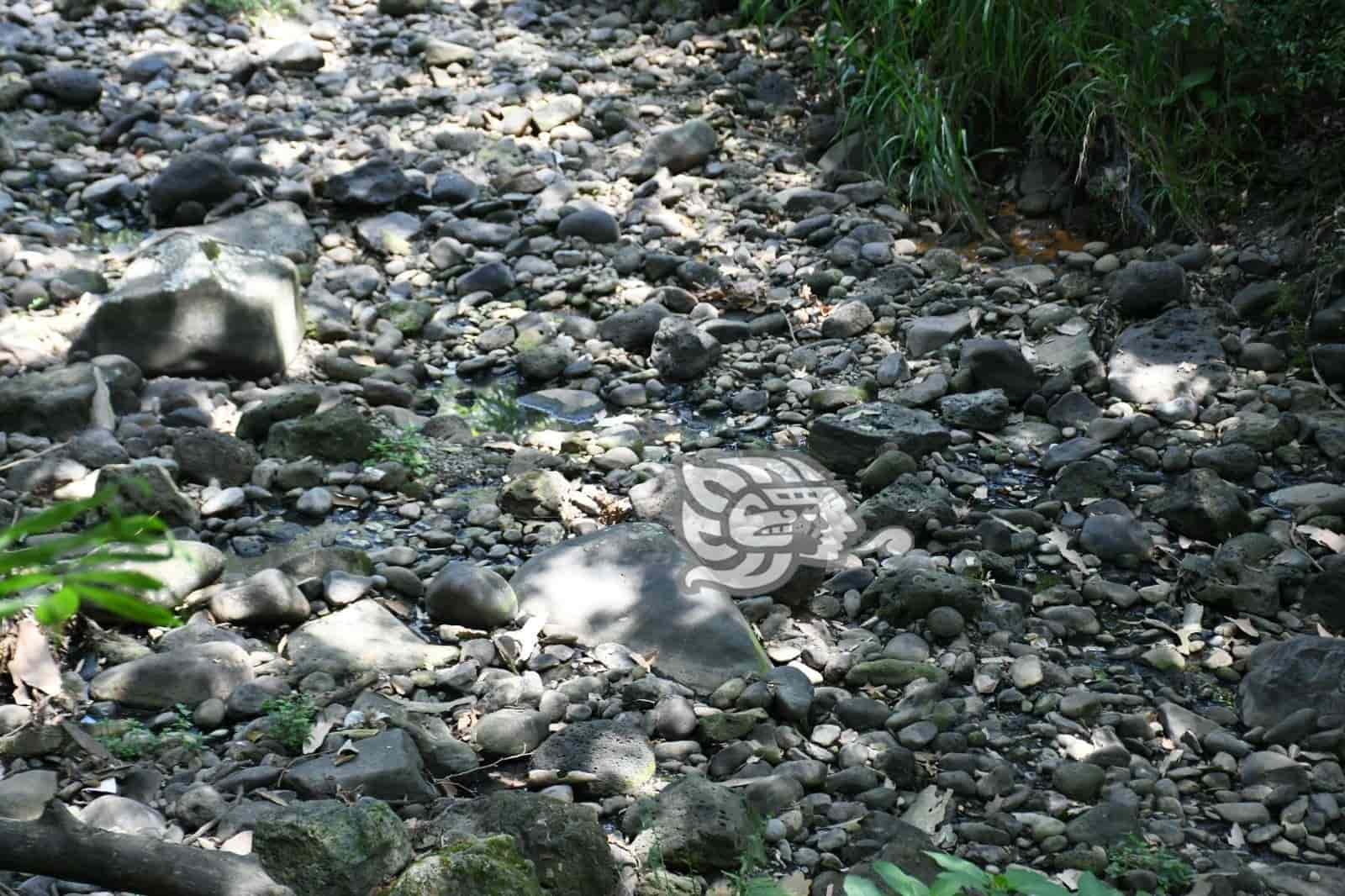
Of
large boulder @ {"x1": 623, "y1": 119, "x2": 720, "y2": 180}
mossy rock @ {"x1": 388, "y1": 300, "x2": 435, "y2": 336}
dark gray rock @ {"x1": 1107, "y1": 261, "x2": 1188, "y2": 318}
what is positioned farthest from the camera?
large boulder @ {"x1": 623, "y1": 119, "x2": 720, "y2": 180}

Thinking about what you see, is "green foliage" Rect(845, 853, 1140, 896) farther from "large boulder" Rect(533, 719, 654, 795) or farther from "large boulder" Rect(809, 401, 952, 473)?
"large boulder" Rect(809, 401, 952, 473)

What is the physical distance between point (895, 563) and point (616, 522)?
699mm

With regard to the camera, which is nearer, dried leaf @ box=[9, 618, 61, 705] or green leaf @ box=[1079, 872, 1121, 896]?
green leaf @ box=[1079, 872, 1121, 896]

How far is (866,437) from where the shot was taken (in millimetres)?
3559

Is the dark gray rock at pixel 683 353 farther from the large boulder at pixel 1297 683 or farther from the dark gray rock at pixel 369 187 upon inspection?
the large boulder at pixel 1297 683

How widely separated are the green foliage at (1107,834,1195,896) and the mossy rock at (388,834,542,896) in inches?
38.3

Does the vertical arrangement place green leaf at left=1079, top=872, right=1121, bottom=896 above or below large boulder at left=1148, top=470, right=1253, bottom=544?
above

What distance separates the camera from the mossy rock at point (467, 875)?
6.37ft

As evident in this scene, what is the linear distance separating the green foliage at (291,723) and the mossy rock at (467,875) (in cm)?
55

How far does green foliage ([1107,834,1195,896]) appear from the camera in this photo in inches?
85.5

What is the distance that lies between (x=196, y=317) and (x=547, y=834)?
93.5 inches

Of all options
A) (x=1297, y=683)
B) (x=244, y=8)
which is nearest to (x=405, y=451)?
(x=1297, y=683)

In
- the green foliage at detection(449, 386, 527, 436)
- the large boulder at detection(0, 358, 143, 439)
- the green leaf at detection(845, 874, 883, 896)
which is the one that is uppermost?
the green leaf at detection(845, 874, 883, 896)

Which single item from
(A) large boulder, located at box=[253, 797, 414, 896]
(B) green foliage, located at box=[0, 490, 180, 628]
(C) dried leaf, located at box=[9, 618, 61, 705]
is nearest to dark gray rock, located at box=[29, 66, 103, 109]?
(C) dried leaf, located at box=[9, 618, 61, 705]
